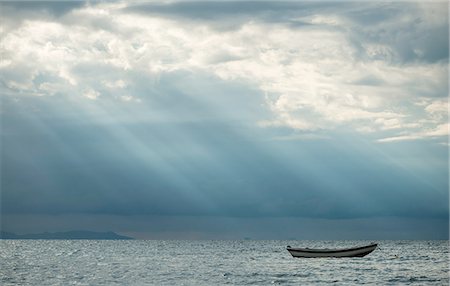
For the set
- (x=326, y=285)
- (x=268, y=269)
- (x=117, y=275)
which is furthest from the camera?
(x=268, y=269)

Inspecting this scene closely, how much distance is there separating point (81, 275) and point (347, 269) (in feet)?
139

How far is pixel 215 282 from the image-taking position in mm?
82750

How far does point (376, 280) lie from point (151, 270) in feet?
124

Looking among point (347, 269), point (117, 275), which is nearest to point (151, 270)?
point (117, 275)

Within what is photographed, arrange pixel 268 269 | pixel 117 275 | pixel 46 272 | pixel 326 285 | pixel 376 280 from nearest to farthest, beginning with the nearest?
1. pixel 326 285
2. pixel 376 280
3. pixel 117 275
4. pixel 46 272
5. pixel 268 269

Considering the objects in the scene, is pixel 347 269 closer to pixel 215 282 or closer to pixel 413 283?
pixel 413 283

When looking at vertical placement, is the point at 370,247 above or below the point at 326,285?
above

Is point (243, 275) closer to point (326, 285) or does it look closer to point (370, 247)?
point (326, 285)

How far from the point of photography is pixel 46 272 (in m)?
101

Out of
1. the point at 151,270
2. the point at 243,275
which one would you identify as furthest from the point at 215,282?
the point at 151,270

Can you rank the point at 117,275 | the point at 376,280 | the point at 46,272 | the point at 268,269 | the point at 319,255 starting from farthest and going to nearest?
the point at 319,255 < the point at 268,269 < the point at 46,272 < the point at 117,275 < the point at 376,280

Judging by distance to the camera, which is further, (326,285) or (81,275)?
(81,275)

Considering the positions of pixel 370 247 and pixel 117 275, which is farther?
pixel 370 247

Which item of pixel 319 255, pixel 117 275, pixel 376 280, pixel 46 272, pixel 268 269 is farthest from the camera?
pixel 319 255
